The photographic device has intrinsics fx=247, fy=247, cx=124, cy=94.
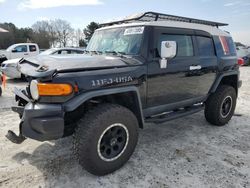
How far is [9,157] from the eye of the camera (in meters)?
3.54

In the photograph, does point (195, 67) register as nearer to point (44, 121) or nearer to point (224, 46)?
point (224, 46)

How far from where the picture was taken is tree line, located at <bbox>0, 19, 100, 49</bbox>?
3944 centimetres

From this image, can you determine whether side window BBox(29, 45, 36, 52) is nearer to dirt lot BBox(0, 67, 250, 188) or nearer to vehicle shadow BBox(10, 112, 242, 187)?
dirt lot BBox(0, 67, 250, 188)

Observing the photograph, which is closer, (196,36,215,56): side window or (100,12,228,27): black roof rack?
(100,12,228,27): black roof rack

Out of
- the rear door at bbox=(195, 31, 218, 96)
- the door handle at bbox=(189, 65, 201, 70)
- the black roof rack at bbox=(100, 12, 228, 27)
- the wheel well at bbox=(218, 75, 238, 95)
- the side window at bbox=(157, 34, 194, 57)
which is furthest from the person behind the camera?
the wheel well at bbox=(218, 75, 238, 95)

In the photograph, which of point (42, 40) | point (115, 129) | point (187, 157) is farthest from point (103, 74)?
point (42, 40)

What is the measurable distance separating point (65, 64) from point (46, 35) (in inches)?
1803

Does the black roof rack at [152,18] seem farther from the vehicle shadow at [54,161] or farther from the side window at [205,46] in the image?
the vehicle shadow at [54,161]

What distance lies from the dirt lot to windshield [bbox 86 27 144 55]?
158 centimetres

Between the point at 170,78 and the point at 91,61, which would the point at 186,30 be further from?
the point at 91,61

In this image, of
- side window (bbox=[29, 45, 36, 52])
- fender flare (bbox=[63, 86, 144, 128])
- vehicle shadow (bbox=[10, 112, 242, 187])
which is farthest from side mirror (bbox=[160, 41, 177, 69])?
side window (bbox=[29, 45, 36, 52])

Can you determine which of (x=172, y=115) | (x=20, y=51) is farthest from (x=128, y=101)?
(x=20, y=51)

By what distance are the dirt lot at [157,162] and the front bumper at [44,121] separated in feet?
2.16

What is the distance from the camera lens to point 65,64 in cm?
291
